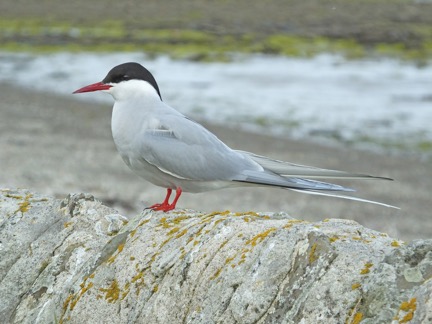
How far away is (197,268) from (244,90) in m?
21.9

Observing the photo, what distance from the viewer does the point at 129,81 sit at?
5.70 m

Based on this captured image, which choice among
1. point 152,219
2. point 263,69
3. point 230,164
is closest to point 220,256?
point 152,219

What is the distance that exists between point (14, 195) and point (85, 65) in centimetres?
2487

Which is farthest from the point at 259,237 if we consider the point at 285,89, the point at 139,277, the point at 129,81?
the point at 285,89

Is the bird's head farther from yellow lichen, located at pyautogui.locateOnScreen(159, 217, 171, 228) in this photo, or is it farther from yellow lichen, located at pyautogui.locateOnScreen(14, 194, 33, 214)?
yellow lichen, located at pyautogui.locateOnScreen(159, 217, 171, 228)

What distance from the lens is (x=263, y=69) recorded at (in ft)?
96.7

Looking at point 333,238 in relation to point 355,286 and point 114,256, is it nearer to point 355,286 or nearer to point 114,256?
point 355,286

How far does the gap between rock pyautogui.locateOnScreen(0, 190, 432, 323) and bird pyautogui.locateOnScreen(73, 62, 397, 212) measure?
1.33ft

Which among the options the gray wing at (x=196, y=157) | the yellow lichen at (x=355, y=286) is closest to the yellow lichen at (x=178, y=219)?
the gray wing at (x=196, y=157)

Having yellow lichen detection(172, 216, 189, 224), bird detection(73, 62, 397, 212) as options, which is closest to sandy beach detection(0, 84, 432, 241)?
bird detection(73, 62, 397, 212)

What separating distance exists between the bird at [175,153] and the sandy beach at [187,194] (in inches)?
232

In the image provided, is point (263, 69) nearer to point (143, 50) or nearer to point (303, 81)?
point (303, 81)

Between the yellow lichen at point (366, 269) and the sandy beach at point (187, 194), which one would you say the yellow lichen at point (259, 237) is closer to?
the yellow lichen at point (366, 269)

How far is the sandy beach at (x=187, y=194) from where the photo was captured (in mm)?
13492
